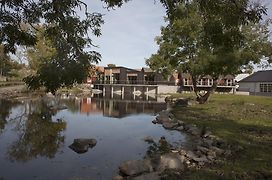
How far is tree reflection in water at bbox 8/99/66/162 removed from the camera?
543 inches

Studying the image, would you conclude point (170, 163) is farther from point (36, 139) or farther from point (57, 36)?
point (36, 139)

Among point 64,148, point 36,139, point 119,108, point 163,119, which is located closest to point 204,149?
point 64,148

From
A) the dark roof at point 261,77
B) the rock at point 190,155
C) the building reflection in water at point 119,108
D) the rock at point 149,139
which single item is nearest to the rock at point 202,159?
the rock at point 190,155

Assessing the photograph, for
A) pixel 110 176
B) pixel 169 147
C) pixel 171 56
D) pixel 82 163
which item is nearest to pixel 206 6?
pixel 110 176

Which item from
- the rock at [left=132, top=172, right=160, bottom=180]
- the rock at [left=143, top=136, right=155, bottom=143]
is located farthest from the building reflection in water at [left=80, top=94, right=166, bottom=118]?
the rock at [left=132, top=172, right=160, bottom=180]

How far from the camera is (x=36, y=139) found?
16.6 metres

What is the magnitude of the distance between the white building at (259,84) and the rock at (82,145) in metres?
50.4

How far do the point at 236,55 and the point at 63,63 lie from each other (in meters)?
24.9

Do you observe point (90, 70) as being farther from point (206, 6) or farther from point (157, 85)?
point (157, 85)

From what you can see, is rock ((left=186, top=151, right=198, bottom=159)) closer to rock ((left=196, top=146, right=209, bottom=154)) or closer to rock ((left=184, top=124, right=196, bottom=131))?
rock ((left=196, top=146, right=209, bottom=154))

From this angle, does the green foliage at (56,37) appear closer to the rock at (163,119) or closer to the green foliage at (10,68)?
the rock at (163,119)

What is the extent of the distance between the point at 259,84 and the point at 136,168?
58033mm

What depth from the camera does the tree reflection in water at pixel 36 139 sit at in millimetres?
13787

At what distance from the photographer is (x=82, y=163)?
485 inches
